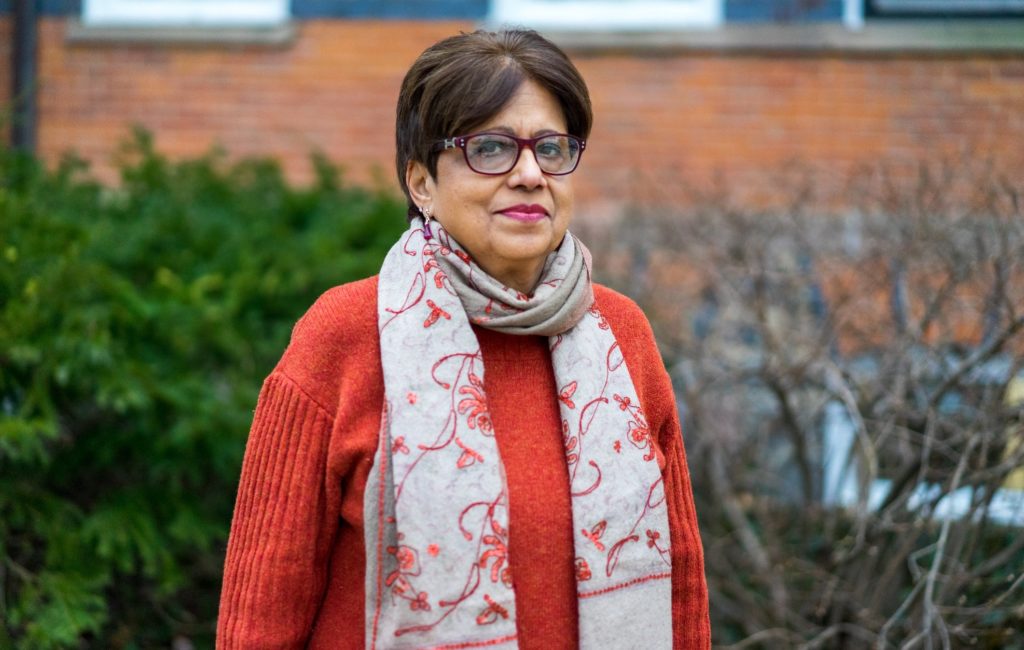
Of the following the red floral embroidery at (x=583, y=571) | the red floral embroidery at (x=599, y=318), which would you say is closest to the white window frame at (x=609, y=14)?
the red floral embroidery at (x=599, y=318)

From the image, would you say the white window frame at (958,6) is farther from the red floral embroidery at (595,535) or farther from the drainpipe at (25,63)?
the red floral embroidery at (595,535)

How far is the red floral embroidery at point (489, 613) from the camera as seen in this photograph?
6.53 ft

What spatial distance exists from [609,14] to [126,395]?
13.2 ft

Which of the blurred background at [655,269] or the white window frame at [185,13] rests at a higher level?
the white window frame at [185,13]

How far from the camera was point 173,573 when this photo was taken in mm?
3760

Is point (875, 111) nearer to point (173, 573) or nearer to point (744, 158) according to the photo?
point (744, 158)

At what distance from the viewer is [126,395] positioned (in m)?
3.62

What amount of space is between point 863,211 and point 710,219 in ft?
2.28

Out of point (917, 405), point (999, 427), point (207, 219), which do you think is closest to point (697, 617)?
point (999, 427)

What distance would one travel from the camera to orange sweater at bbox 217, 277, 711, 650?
2.07 m

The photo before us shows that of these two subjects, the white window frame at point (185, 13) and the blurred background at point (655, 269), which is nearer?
the blurred background at point (655, 269)

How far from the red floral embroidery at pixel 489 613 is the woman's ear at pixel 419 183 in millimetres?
785

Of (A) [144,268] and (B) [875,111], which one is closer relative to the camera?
(A) [144,268]

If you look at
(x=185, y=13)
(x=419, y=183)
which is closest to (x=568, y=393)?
(x=419, y=183)
